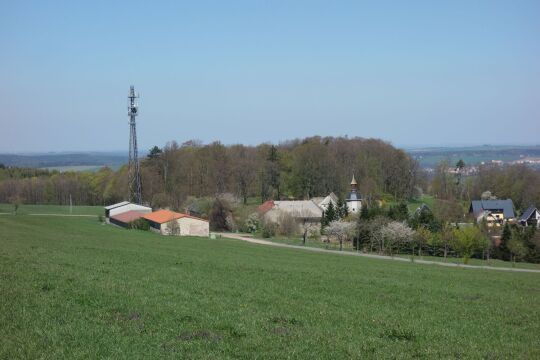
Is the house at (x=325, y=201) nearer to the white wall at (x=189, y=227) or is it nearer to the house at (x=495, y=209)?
the house at (x=495, y=209)

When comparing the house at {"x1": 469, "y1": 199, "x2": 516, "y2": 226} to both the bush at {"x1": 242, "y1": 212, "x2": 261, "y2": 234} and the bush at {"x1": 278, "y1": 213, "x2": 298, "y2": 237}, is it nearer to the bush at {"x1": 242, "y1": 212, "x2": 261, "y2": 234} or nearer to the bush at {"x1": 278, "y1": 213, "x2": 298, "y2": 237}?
the bush at {"x1": 278, "y1": 213, "x2": 298, "y2": 237}

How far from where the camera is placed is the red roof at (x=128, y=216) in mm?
72338

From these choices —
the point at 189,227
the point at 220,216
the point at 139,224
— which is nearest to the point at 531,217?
the point at 220,216

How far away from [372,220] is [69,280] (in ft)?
172

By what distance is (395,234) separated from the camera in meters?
60.7

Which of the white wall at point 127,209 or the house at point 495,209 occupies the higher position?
the white wall at point 127,209

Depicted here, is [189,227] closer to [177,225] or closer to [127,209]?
[177,225]

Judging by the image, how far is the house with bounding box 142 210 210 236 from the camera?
65.9 m

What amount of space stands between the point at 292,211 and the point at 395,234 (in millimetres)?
25664

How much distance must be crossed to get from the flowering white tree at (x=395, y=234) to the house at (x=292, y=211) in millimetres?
21624

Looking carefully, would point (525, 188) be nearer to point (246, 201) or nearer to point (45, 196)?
point (246, 201)

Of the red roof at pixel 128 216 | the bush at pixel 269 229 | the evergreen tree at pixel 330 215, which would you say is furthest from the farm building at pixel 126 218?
the evergreen tree at pixel 330 215

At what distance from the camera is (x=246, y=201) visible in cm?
11294

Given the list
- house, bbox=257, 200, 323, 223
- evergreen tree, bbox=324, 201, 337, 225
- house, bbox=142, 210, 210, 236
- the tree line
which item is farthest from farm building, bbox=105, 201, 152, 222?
evergreen tree, bbox=324, 201, 337, 225
